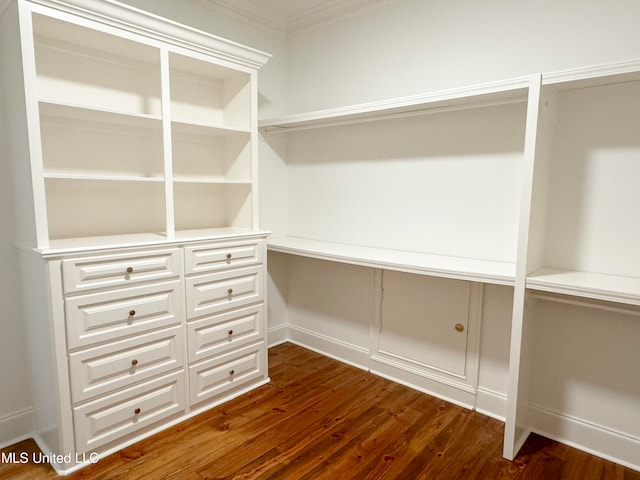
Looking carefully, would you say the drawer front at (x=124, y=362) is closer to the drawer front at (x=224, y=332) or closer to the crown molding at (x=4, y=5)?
the drawer front at (x=224, y=332)

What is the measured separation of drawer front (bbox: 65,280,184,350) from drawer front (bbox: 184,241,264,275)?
146mm

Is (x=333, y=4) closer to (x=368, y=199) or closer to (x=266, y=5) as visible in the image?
(x=266, y=5)

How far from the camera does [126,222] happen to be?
2.36m

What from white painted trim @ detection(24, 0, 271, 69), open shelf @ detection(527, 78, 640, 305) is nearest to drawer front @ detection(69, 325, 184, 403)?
white painted trim @ detection(24, 0, 271, 69)

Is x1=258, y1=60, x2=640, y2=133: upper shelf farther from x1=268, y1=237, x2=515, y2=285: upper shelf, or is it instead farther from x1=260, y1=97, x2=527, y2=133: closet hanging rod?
x1=268, y1=237, x2=515, y2=285: upper shelf

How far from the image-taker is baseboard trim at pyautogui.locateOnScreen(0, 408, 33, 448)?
80.7 inches

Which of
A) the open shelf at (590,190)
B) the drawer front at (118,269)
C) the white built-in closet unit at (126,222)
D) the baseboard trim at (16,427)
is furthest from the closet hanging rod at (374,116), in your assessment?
the baseboard trim at (16,427)

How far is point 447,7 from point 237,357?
250cm

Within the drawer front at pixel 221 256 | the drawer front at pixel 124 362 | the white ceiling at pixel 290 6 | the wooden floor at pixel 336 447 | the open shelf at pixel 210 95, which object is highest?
the white ceiling at pixel 290 6

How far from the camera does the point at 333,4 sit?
9.18ft

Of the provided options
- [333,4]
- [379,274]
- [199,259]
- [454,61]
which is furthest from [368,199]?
[333,4]

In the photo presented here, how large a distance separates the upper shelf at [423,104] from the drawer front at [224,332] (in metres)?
1.35

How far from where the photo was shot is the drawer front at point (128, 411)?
1881mm

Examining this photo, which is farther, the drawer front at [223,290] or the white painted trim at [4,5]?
the drawer front at [223,290]
